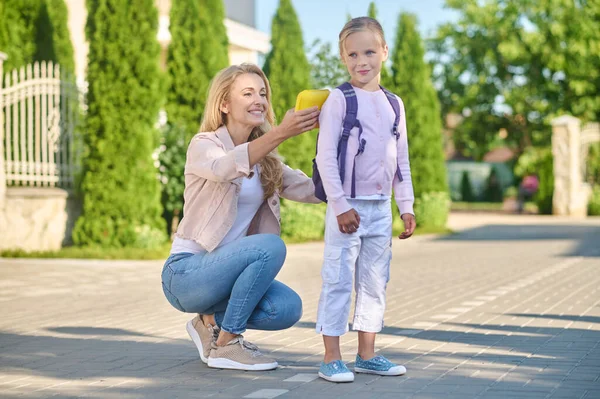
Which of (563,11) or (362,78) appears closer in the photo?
(362,78)

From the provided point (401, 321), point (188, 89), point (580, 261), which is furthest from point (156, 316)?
point (188, 89)

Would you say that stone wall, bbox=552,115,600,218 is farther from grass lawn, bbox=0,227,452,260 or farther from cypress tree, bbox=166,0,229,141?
grass lawn, bbox=0,227,452,260

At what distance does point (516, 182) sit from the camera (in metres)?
49.4

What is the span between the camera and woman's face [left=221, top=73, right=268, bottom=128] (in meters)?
5.91

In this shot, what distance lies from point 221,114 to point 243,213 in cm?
58

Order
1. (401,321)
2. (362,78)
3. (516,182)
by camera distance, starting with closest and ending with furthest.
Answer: (362,78) < (401,321) < (516,182)

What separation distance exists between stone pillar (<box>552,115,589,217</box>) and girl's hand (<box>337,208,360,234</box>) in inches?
1247

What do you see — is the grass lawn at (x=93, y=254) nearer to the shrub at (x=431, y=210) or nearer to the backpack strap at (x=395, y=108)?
the backpack strap at (x=395, y=108)

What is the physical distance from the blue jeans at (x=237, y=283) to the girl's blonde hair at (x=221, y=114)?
0.33 m

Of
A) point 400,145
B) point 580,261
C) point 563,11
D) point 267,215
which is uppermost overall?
point 563,11

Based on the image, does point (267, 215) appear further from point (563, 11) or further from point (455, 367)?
point (563, 11)

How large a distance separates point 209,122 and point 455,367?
1982 millimetres

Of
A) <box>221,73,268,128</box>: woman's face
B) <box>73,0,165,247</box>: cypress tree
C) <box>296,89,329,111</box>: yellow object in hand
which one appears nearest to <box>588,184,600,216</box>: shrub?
<box>73,0,165,247</box>: cypress tree

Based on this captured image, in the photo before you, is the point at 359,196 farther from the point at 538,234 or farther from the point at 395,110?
the point at 538,234
